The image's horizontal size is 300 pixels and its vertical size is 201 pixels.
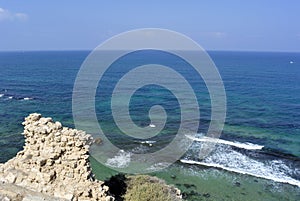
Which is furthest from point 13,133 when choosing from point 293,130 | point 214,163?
point 293,130

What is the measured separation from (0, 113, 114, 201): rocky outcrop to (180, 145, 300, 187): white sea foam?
2528cm

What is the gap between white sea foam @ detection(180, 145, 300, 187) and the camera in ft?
115

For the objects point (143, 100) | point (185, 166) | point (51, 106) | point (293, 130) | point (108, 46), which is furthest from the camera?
point (143, 100)

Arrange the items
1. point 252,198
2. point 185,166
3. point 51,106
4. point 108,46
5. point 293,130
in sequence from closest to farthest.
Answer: point 108,46 → point 252,198 → point 185,166 → point 293,130 → point 51,106

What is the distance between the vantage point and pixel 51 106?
6362cm

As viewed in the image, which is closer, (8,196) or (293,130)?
(8,196)

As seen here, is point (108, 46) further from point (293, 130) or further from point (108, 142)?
point (293, 130)

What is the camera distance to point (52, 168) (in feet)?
44.3

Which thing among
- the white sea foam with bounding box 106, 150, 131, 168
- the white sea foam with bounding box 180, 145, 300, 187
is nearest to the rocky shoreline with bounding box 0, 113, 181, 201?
the white sea foam with bounding box 106, 150, 131, 168

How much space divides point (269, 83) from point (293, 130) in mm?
54305

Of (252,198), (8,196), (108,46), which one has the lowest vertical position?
(252,198)

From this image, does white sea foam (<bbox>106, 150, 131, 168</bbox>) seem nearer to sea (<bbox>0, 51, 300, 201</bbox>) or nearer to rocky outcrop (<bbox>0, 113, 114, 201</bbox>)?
sea (<bbox>0, 51, 300, 201</bbox>)

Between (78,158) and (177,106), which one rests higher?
(78,158)

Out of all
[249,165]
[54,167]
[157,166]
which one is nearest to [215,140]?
[249,165]
